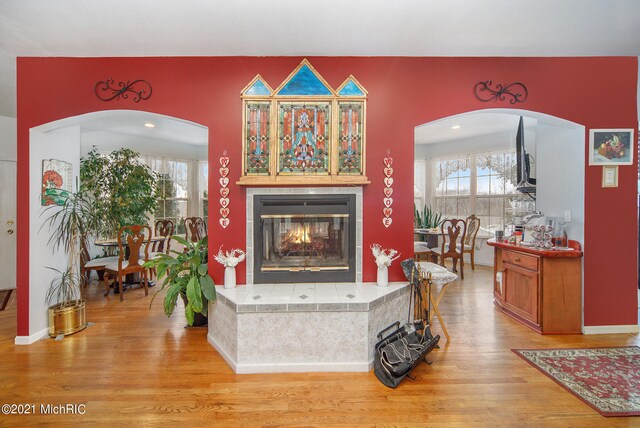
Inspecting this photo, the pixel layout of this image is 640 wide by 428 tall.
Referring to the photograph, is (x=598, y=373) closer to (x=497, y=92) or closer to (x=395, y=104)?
(x=497, y=92)

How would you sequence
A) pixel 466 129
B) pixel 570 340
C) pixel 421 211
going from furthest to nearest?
pixel 421 211, pixel 466 129, pixel 570 340

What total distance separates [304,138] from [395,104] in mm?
950

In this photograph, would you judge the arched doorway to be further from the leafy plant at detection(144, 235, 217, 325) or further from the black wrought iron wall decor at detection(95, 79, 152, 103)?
the leafy plant at detection(144, 235, 217, 325)

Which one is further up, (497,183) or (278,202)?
(497,183)

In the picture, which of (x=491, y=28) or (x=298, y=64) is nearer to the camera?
(x=491, y=28)

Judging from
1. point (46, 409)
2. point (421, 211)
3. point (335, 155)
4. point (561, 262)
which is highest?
point (335, 155)

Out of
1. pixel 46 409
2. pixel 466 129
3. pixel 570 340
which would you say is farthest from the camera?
pixel 466 129

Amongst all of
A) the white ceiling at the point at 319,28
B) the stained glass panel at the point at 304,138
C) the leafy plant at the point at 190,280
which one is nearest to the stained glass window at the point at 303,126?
the stained glass panel at the point at 304,138

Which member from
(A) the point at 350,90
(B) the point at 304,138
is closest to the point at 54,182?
(B) the point at 304,138

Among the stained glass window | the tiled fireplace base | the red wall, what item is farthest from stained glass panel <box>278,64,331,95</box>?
the tiled fireplace base

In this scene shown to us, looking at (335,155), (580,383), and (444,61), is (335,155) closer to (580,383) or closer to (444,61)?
(444,61)

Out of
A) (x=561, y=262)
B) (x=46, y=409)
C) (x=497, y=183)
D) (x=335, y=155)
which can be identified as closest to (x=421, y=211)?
(x=497, y=183)

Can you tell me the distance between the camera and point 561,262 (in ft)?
9.46

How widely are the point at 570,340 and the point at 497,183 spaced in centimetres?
376
